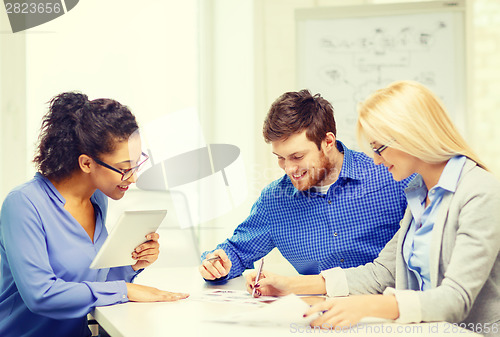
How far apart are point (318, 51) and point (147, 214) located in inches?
78.5

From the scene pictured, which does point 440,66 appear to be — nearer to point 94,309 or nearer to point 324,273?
point 324,273

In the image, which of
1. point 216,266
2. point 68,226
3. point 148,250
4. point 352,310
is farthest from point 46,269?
point 352,310

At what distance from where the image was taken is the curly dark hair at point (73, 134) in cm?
156

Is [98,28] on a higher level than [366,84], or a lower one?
higher

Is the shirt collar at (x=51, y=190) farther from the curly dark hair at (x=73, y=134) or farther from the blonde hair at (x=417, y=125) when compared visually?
the blonde hair at (x=417, y=125)

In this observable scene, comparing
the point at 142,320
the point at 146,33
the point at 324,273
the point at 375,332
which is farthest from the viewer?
the point at 146,33

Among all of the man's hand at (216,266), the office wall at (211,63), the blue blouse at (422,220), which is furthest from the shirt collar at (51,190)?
the office wall at (211,63)

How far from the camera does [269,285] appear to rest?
4.87ft

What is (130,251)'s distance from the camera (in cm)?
152

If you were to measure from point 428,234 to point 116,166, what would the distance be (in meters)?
0.89

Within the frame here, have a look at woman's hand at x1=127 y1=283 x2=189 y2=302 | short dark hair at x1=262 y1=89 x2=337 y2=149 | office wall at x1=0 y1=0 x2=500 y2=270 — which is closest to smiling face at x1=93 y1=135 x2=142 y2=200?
woman's hand at x1=127 y1=283 x2=189 y2=302

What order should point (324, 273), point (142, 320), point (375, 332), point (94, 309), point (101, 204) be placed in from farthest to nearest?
point (101, 204) → point (324, 273) → point (94, 309) → point (142, 320) → point (375, 332)

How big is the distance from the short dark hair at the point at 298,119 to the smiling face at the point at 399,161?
462 millimetres

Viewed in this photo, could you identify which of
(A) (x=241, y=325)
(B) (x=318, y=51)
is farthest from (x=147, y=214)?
(B) (x=318, y=51)
